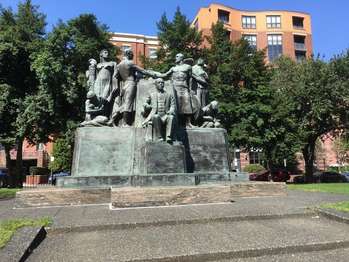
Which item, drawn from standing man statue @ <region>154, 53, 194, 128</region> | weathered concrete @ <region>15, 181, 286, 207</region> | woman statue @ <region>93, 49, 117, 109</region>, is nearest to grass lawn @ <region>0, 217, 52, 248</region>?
weathered concrete @ <region>15, 181, 286, 207</region>

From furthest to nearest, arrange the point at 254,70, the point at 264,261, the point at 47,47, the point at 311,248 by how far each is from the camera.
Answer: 1. the point at 254,70
2. the point at 47,47
3. the point at 311,248
4. the point at 264,261

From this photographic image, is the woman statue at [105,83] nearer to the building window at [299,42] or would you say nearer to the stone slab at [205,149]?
the stone slab at [205,149]

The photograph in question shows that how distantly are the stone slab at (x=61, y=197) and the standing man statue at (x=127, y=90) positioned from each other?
3258 millimetres

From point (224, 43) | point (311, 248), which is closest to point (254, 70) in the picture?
point (224, 43)

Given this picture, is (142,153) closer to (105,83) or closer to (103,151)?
(103,151)

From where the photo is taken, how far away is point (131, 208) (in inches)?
341

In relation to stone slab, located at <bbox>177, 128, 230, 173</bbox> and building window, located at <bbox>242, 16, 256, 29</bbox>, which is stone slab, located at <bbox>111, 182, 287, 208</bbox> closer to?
stone slab, located at <bbox>177, 128, 230, 173</bbox>

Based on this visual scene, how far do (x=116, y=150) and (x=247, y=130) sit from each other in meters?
19.6

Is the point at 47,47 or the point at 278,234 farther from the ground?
the point at 47,47

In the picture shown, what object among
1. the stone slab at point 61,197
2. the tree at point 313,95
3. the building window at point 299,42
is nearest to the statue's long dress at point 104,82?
the stone slab at point 61,197

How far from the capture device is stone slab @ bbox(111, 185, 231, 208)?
8.71m

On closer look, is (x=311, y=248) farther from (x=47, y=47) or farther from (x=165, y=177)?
(x=47, y=47)

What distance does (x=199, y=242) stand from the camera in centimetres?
577

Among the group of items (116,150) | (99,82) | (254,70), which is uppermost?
(254,70)
